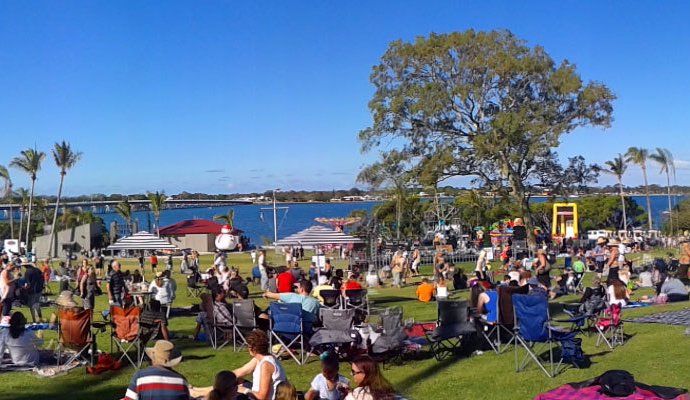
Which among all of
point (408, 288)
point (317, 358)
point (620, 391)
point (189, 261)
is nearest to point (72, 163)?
point (189, 261)

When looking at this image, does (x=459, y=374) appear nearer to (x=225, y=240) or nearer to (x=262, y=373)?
(x=262, y=373)

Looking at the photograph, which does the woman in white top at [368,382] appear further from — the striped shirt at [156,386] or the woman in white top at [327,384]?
the striped shirt at [156,386]

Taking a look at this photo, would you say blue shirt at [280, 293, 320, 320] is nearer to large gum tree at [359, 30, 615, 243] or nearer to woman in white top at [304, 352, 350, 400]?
woman in white top at [304, 352, 350, 400]

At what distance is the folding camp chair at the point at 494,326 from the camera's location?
9.43 meters

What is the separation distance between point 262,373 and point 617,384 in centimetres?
277

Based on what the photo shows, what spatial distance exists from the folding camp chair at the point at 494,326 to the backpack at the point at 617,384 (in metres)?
3.66

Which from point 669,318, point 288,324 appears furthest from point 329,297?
point 669,318

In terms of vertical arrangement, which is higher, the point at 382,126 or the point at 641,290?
the point at 382,126

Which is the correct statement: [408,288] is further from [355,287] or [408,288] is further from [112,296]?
[112,296]

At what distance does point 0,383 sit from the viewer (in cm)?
864

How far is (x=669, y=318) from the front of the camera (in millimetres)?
11797

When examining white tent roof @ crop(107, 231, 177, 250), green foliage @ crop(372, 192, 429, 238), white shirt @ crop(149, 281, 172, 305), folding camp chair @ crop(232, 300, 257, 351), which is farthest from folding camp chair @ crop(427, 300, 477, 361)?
green foliage @ crop(372, 192, 429, 238)

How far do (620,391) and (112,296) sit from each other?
11437mm

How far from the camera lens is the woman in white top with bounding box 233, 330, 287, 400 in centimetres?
585
